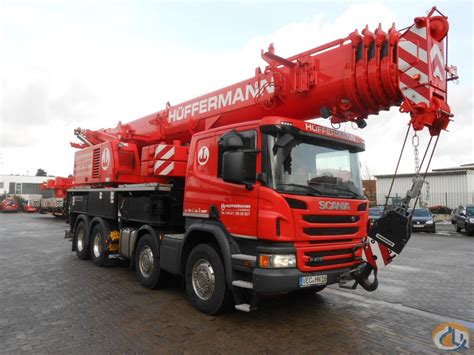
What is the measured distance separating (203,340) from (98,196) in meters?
→ 5.99

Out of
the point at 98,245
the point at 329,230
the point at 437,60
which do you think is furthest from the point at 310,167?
the point at 98,245

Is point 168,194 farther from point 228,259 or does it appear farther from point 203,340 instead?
point 203,340

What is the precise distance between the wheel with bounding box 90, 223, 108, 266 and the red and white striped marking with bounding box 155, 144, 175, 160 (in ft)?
10.2

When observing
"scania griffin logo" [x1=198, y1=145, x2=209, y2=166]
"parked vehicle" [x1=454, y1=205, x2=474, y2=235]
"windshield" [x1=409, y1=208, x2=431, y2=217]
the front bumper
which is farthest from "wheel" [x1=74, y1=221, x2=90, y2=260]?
"parked vehicle" [x1=454, y1=205, x2=474, y2=235]

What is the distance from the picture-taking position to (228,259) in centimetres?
509

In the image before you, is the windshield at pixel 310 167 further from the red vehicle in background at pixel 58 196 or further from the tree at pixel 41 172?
the tree at pixel 41 172

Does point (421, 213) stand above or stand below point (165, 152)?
below

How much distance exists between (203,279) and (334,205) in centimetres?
218

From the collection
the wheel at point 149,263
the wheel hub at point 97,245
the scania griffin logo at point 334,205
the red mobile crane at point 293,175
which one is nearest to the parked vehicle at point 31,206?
the wheel hub at point 97,245

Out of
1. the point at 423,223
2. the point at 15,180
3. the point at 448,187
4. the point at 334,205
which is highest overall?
the point at 15,180

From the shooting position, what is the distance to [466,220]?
19.4 metres

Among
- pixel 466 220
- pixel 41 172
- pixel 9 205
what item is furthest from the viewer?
pixel 41 172

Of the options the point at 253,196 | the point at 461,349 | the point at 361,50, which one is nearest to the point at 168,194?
the point at 253,196

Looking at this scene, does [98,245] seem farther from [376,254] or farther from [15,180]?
[15,180]
